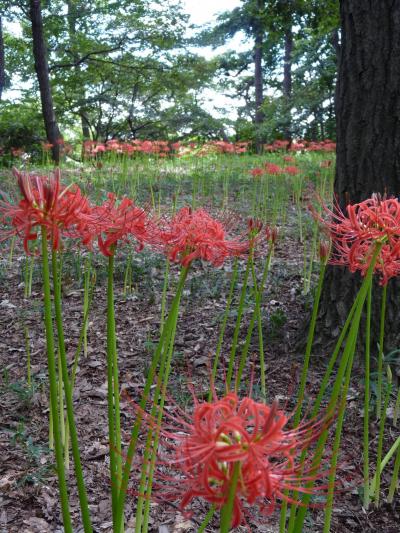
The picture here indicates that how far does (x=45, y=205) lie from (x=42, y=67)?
31.1ft

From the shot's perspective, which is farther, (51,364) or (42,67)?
(42,67)

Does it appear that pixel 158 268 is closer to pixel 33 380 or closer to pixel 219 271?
pixel 219 271

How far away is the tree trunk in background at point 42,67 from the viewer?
8.98 metres

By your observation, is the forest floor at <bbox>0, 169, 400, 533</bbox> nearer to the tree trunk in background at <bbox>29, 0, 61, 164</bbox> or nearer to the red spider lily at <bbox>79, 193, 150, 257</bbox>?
the red spider lily at <bbox>79, 193, 150, 257</bbox>

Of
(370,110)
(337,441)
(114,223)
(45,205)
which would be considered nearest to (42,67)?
(370,110)

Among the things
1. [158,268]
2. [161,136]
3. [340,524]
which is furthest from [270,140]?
[340,524]

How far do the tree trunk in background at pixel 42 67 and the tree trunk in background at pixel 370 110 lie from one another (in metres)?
6.72

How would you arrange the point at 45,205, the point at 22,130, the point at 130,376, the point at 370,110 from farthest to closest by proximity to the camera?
the point at 22,130 → the point at 130,376 → the point at 370,110 → the point at 45,205

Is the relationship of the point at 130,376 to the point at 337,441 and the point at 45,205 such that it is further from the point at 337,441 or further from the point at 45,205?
the point at 45,205

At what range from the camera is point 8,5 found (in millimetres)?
10469

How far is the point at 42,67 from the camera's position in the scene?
30.9 ft

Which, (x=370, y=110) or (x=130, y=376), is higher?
(x=370, y=110)

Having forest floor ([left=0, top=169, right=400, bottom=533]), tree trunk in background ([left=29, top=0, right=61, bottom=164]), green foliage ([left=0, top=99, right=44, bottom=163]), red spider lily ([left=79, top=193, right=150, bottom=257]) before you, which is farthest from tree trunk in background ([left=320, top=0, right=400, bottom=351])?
green foliage ([left=0, top=99, right=44, bottom=163])

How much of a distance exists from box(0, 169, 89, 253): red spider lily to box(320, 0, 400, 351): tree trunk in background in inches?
86.4
